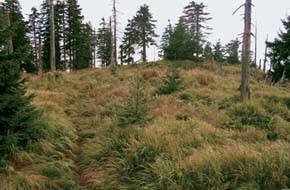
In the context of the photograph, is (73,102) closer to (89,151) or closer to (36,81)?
(36,81)

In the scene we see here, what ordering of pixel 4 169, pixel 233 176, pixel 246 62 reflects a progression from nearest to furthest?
pixel 233 176 → pixel 4 169 → pixel 246 62

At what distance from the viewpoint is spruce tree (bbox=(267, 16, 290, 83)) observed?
64.5 ft

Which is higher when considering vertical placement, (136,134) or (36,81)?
(36,81)

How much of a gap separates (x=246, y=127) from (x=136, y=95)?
10.4ft

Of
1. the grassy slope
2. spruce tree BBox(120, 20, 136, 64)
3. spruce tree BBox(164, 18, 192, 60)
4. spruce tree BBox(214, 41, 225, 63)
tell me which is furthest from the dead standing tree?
spruce tree BBox(120, 20, 136, 64)

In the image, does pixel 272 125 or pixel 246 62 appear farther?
pixel 246 62

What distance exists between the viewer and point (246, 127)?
6.76 meters

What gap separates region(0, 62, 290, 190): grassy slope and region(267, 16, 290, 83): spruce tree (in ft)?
40.8

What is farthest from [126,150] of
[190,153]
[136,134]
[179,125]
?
[179,125]

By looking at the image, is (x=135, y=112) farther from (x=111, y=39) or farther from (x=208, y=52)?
(x=208, y=52)

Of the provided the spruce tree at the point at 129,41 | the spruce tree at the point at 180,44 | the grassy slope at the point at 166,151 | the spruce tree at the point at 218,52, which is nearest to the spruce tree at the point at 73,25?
the spruce tree at the point at 129,41

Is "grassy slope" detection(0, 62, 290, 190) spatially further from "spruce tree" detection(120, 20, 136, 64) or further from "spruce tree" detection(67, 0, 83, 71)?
"spruce tree" detection(120, 20, 136, 64)

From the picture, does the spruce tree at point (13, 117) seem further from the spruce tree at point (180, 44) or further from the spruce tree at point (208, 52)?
the spruce tree at point (208, 52)

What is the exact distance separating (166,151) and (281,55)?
61.8ft
